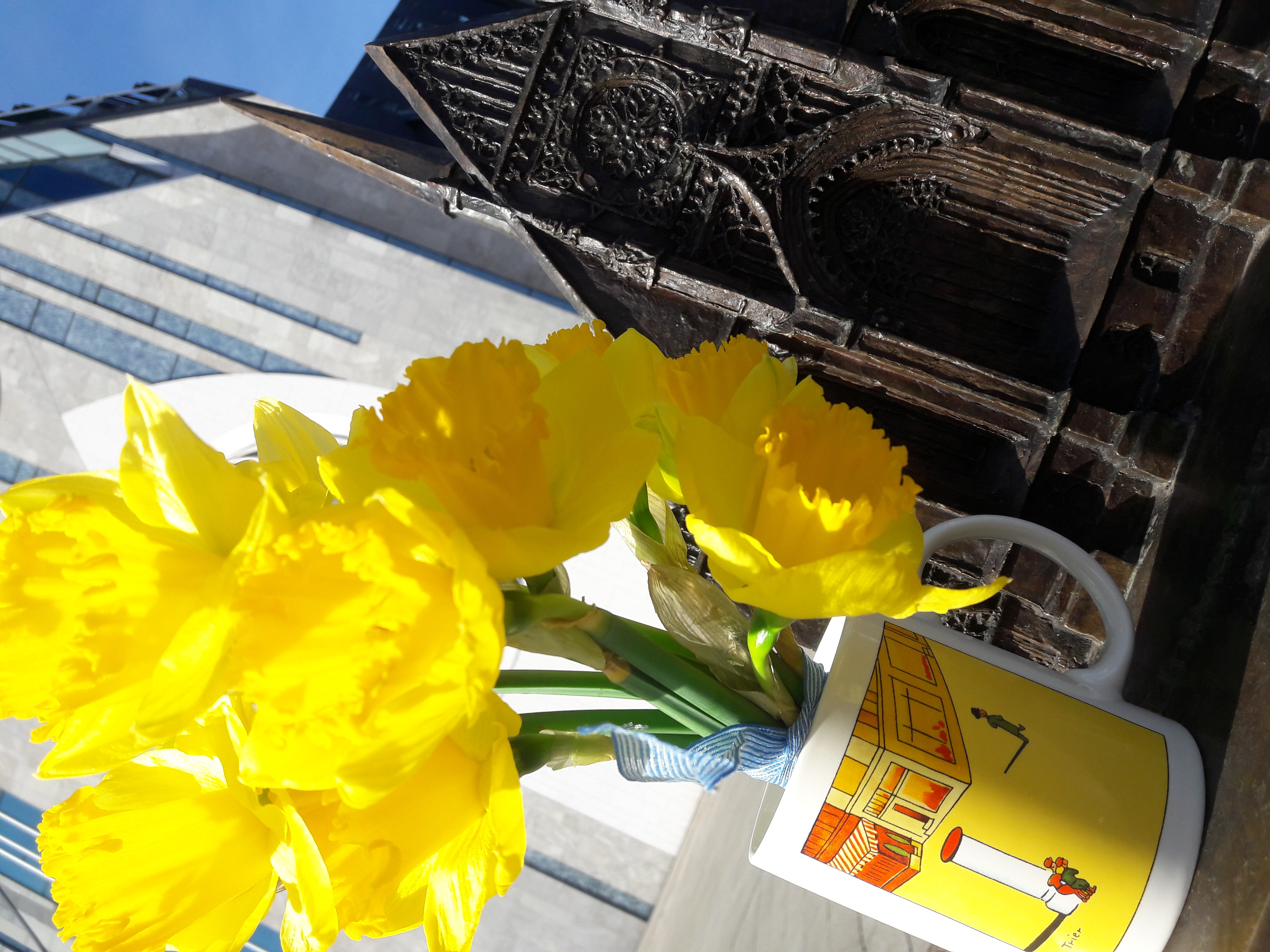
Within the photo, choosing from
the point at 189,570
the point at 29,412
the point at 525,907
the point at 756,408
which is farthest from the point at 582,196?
the point at 29,412

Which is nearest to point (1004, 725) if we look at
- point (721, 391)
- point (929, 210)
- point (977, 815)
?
point (977, 815)

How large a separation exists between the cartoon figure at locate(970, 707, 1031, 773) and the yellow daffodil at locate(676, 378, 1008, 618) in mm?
217

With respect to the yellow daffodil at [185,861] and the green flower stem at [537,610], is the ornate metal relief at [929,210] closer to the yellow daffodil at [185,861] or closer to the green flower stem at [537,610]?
the green flower stem at [537,610]

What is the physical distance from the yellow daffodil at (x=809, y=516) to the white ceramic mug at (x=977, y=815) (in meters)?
0.18

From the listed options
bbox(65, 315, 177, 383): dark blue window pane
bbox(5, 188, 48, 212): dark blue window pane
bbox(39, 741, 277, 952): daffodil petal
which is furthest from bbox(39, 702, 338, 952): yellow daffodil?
bbox(5, 188, 48, 212): dark blue window pane

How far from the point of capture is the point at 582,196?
5.99 feet

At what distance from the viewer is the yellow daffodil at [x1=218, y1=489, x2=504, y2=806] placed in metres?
0.34

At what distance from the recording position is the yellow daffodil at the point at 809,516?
0.45 m

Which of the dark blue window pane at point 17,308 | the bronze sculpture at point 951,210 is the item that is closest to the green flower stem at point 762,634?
the bronze sculpture at point 951,210

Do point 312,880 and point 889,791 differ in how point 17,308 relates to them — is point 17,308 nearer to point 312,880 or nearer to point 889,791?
point 312,880

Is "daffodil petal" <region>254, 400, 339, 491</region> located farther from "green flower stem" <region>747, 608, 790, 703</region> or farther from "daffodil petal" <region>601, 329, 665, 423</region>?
"green flower stem" <region>747, 608, 790, 703</region>

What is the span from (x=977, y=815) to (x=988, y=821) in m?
0.01

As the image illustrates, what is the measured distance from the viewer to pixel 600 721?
572 mm

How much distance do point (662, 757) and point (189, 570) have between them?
1.03 feet
